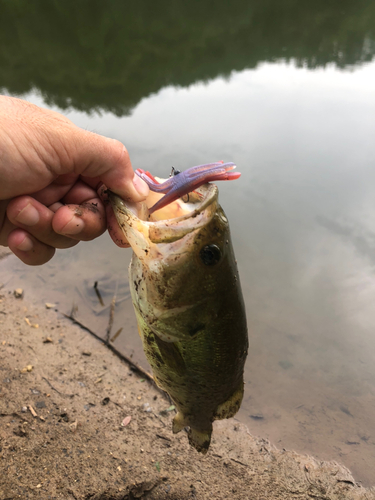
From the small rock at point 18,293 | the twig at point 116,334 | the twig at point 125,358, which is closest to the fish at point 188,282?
the twig at point 125,358

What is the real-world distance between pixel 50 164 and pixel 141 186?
53 centimetres

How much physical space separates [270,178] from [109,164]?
6.36 meters

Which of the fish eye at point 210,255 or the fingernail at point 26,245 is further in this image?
the fingernail at point 26,245

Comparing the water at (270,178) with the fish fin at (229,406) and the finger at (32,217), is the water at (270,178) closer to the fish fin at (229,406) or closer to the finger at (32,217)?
the fish fin at (229,406)

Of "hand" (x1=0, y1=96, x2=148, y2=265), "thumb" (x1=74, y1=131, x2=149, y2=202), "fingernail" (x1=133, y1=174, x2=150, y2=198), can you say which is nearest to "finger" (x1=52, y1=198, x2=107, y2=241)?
"hand" (x1=0, y1=96, x2=148, y2=265)

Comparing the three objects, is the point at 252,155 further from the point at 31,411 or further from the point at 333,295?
the point at 31,411

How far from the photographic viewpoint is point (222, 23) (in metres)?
20.2

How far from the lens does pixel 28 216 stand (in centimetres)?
197

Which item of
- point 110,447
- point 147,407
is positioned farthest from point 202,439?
point 147,407

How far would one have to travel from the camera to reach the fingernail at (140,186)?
1857 millimetres

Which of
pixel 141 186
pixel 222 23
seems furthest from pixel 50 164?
pixel 222 23

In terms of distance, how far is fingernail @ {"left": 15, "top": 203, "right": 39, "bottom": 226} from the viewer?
6.42 feet

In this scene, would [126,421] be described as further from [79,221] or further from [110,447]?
[79,221]

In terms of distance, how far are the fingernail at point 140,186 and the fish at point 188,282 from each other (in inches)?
2.1
